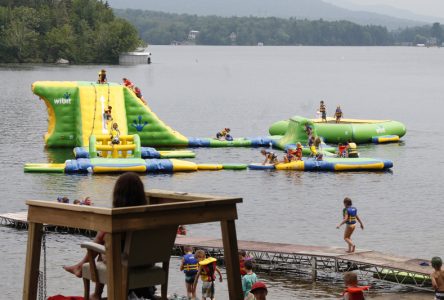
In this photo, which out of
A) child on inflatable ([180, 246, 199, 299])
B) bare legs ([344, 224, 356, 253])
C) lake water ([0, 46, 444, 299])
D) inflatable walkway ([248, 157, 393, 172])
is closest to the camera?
child on inflatable ([180, 246, 199, 299])

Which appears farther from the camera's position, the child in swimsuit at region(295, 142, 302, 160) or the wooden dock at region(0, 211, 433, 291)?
the child in swimsuit at region(295, 142, 302, 160)

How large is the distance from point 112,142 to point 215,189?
665 cm

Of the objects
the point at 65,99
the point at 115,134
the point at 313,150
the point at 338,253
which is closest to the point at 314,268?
the point at 338,253

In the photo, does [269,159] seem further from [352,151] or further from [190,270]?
[190,270]

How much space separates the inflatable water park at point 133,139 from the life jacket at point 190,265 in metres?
26.2

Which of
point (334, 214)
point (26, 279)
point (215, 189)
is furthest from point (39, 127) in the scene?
A: point (26, 279)

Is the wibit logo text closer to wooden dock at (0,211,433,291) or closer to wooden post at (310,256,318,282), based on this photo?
wooden dock at (0,211,433,291)

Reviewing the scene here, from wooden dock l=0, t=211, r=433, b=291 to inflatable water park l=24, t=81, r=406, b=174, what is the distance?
20.6m

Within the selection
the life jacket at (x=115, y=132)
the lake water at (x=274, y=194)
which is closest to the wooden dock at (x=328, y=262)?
the lake water at (x=274, y=194)

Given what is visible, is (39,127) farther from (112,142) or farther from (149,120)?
(112,142)

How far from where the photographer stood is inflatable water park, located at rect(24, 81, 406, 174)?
5253cm

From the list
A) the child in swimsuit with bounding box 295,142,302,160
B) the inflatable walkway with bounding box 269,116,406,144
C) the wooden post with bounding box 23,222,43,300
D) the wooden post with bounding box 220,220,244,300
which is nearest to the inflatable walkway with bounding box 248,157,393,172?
the child in swimsuit with bounding box 295,142,302,160

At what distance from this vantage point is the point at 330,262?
29.8 m

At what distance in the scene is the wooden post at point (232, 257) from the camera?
12773mm
